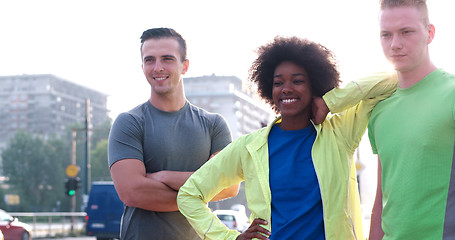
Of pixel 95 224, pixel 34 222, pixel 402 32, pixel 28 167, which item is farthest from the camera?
pixel 28 167

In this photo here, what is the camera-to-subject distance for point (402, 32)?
3.12 m

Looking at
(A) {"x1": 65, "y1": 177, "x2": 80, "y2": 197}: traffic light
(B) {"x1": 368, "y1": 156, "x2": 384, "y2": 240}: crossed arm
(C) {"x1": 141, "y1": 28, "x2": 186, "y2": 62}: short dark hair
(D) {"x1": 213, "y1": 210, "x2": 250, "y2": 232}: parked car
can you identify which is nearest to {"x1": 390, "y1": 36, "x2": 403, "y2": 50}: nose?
(B) {"x1": 368, "y1": 156, "x2": 384, "y2": 240}: crossed arm

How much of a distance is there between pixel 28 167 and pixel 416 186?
3723 inches

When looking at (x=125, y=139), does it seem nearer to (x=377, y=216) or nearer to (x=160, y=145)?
(x=160, y=145)

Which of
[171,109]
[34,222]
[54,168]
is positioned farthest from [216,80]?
[171,109]

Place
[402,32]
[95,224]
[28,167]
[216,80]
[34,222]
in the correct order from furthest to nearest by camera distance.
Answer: [216,80], [28,167], [34,222], [95,224], [402,32]

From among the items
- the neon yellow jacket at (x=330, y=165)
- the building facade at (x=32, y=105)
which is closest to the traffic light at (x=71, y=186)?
the neon yellow jacket at (x=330, y=165)

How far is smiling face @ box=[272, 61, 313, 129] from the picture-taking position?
352 centimetres

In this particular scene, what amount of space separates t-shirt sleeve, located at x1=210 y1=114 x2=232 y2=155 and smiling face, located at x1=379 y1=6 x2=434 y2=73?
1.58 meters

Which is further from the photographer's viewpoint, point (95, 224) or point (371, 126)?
point (95, 224)

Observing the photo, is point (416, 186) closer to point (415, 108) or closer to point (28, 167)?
point (415, 108)

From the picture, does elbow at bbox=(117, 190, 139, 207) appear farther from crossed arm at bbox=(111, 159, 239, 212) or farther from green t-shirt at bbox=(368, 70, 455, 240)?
green t-shirt at bbox=(368, 70, 455, 240)

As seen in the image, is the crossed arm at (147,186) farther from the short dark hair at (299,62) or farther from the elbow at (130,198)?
the short dark hair at (299,62)

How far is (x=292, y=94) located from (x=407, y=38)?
68 centimetres
